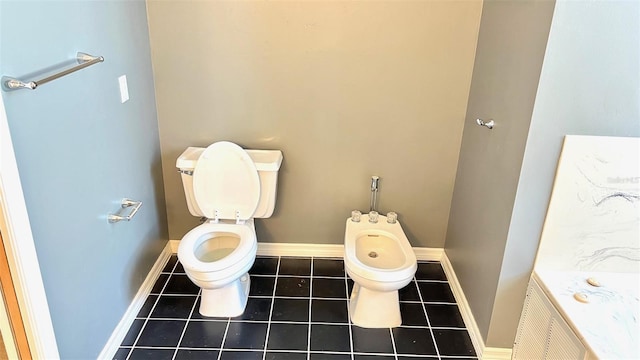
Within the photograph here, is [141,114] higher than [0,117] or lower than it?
lower

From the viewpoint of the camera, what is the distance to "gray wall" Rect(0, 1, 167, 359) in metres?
1.48

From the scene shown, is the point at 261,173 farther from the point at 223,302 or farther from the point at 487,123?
the point at 487,123

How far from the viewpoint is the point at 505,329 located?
2.10 metres

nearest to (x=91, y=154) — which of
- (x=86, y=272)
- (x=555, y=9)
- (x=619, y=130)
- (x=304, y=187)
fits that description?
(x=86, y=272)

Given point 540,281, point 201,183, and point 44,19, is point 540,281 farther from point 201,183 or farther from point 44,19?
point 44,19

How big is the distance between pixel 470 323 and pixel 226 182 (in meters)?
1.42

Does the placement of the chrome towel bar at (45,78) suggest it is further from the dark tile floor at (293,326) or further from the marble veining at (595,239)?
the marble veining at (595,239)

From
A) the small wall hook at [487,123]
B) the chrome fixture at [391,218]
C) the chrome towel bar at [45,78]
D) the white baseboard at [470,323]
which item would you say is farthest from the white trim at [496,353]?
the chrome towel bar at [45,78]

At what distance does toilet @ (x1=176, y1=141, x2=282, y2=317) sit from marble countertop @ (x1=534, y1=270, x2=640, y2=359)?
1360 millimetres

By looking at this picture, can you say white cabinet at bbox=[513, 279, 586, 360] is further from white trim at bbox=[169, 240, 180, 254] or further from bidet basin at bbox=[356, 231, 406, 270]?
white trim at bbox=[169, 240, 180, 254]

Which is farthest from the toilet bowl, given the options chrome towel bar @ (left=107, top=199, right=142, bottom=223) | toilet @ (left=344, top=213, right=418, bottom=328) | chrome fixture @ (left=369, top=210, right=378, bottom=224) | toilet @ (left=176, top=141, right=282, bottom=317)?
chrome fixture @ (left=369, top=210, right=378, bottom=224)

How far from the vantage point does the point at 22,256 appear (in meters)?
1.45

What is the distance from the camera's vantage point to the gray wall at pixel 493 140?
5.89ft

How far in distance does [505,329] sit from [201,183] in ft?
5.32
